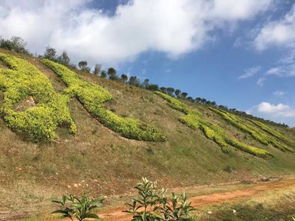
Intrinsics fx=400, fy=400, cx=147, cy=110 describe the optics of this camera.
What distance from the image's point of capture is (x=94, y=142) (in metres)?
37.3

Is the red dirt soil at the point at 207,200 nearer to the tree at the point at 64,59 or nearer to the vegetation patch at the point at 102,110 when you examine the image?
the vegetation patch at the point at 102,110

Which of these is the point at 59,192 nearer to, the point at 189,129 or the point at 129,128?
the point at 129,128

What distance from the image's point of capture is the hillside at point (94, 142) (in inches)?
1154

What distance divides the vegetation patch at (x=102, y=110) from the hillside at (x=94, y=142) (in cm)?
12

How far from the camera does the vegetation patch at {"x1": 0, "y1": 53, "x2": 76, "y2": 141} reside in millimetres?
33000

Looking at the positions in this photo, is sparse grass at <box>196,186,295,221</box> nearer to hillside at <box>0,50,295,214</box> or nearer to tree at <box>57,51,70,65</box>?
hillside at <box>0,50,295,214</box>

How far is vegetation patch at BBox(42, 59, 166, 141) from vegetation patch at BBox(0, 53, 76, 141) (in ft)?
10.4

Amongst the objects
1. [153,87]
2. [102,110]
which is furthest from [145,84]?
[102,110]

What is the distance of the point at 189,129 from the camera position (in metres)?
55.2

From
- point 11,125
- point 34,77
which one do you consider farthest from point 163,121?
point 11,125

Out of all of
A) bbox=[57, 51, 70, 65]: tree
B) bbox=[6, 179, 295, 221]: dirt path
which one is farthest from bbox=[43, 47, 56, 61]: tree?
bbox=[6, 179, 295, 221]: dirt path

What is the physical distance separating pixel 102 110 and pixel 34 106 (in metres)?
9.34

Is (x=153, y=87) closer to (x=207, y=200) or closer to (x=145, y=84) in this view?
(x=145, y=84)

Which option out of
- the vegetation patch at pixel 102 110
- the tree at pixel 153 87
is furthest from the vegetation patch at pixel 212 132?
the tree at pixel 153 87
